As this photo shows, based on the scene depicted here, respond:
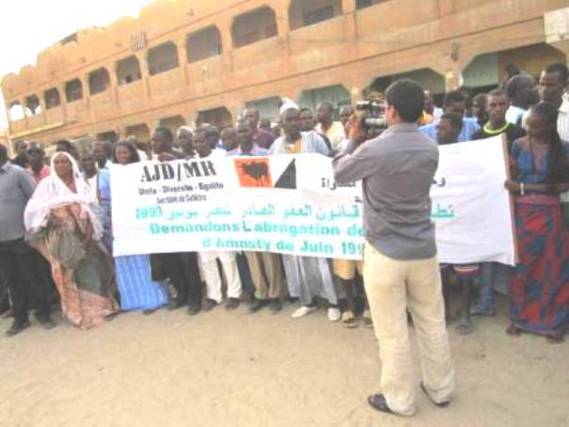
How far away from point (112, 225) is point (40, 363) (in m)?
1.56

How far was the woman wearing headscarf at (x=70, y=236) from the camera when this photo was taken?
5.18 metres

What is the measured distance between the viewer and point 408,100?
2727 millimetres

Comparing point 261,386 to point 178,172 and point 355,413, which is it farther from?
point 178,172

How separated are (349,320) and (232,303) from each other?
1.30 m

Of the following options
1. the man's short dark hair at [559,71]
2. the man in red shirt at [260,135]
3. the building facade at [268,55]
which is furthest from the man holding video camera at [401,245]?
the building facade at [268,55]

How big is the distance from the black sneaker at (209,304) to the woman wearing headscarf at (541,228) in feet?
8.98

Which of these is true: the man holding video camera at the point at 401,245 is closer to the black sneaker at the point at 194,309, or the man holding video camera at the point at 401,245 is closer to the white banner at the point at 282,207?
the white banner at the point at 282,207

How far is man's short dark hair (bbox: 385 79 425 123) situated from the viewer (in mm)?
2723

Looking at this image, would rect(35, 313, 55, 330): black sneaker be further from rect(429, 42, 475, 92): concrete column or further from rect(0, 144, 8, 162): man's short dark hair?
rect(429, 42, 475, 92): concrete column

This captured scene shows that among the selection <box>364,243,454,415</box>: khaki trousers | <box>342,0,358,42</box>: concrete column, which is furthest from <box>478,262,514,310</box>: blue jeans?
<box>342,0,358,42</box>: concrete column

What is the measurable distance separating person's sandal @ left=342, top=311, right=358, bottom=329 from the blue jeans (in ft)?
3.27

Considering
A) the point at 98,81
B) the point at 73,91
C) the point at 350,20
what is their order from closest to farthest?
the point at 350,20 < the point at 98,81 < the point at 73,91

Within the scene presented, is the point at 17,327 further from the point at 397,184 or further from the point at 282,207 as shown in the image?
the point at 397,184

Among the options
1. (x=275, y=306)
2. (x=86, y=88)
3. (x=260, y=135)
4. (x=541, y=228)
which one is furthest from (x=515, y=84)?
(x=86, y=88)
